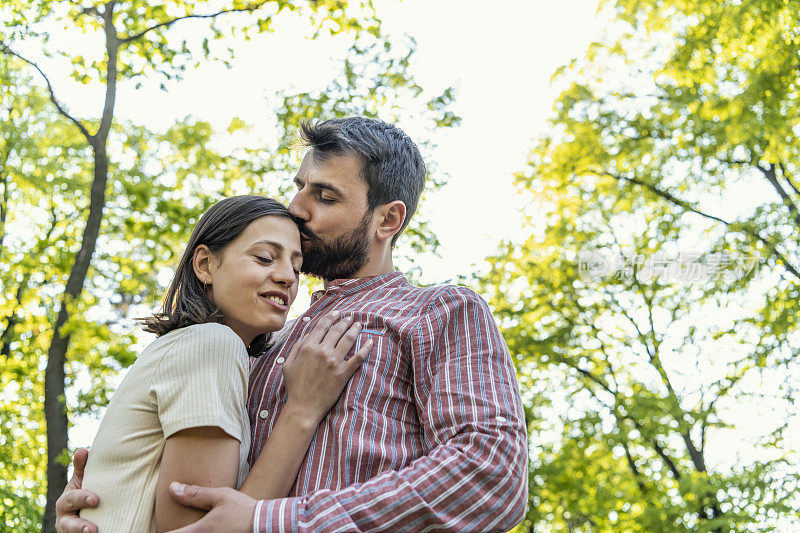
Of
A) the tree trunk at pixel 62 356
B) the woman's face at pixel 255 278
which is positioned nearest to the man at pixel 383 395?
the woman's face at pixel 255 278

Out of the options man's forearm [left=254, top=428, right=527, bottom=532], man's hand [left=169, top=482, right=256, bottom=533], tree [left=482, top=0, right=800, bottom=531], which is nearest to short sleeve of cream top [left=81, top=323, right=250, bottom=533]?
man's hand [left=169, top=482, right=256, bottom=533]

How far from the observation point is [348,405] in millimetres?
2105

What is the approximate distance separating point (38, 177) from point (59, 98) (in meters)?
5.27

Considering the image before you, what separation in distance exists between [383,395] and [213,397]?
0.53 metres

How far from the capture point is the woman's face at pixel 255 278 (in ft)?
7.70

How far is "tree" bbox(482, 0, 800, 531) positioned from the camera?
10609 millimetres

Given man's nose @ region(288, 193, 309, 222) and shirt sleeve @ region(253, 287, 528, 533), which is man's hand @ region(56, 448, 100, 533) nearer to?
shirt sleeve @ region(253, 287, 528, 533)

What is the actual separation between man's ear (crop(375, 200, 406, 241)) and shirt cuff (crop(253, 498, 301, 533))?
1.30m

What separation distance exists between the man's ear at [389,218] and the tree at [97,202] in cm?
251

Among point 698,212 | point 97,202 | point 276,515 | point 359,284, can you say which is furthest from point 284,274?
point 698,212

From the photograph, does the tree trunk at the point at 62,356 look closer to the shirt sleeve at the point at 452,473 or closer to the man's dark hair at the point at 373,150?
the man's dark hair at the point at 373,150

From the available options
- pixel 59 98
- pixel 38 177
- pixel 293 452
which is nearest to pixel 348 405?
pixel 293 452

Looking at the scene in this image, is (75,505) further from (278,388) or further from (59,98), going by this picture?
(59,98)

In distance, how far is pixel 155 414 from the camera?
1.90 meters
